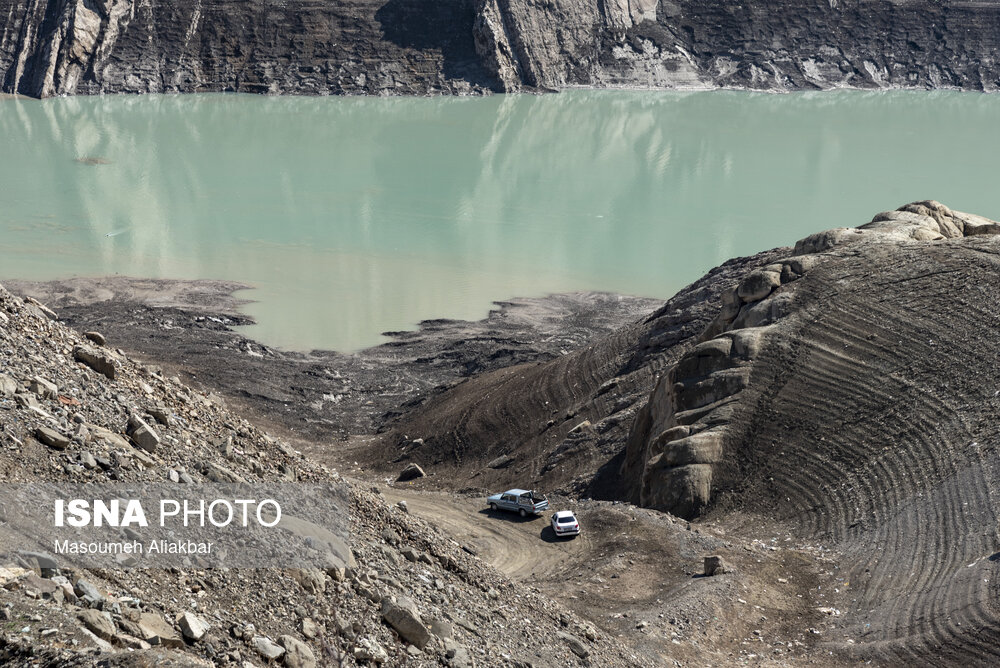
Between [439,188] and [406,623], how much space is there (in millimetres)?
53861

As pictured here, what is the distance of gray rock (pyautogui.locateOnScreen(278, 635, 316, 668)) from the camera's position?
872 centimetres

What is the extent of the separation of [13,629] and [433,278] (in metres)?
39.4

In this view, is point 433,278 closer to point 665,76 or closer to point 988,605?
point 988,605

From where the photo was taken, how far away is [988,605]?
569 inches

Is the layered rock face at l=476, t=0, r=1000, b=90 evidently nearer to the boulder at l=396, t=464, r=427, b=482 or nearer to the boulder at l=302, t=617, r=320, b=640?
the boulder at l=396, t=464, r=427, b=482

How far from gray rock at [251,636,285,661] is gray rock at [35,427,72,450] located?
8.66ft

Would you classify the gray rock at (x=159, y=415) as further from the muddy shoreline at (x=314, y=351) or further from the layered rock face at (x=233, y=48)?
the layered rock face at (x=233, y=48)

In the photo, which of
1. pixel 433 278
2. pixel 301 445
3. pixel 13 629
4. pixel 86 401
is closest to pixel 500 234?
pixel 433 278

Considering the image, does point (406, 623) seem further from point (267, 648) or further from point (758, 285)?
point (758, 285)

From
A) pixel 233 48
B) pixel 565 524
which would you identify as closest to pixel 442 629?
pixel 565 524

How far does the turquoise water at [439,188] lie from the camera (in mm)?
46719

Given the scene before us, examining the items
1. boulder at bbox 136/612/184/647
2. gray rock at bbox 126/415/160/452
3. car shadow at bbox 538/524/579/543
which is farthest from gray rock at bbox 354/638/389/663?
car shadow at bbox 538/524/579/543

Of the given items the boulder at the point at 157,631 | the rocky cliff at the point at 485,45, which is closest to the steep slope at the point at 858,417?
the boulder at the point at 157,631

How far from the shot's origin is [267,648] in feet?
28.4
